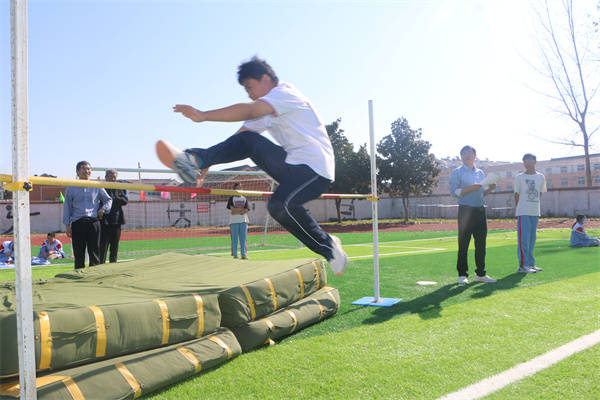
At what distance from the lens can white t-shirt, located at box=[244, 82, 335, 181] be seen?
251 cm

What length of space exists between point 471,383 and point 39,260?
9961 millimetres

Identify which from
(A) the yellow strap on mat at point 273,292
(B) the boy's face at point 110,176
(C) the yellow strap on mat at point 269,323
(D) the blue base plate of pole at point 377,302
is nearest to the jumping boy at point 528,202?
(D) the blue base plate of pole at point 377,302

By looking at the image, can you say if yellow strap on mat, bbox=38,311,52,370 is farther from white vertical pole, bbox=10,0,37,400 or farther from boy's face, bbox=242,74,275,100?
boy's face, bbox=242,74,275,100

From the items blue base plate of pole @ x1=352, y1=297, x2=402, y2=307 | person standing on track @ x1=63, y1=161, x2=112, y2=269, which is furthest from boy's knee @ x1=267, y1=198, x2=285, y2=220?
person standing on track @ x1=63, y1=161, x2=112, y2=269

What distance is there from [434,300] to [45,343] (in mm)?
3750

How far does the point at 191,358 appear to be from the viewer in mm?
2582

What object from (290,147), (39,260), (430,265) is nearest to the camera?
(290,147)

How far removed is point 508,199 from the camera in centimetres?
3197

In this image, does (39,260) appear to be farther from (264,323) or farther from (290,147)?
(290,147)

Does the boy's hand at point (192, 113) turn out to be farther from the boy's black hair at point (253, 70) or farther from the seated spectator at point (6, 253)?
the seated spectator at point (6, 253)

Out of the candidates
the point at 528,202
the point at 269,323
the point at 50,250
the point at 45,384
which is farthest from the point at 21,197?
the point at 50,250

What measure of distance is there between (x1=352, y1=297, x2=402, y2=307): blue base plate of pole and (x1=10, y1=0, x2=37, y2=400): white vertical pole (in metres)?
3.30

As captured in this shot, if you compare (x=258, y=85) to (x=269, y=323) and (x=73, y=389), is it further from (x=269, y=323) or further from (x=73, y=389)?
(x=73, y=389)

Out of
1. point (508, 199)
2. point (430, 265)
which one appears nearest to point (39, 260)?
point (430, 265)
